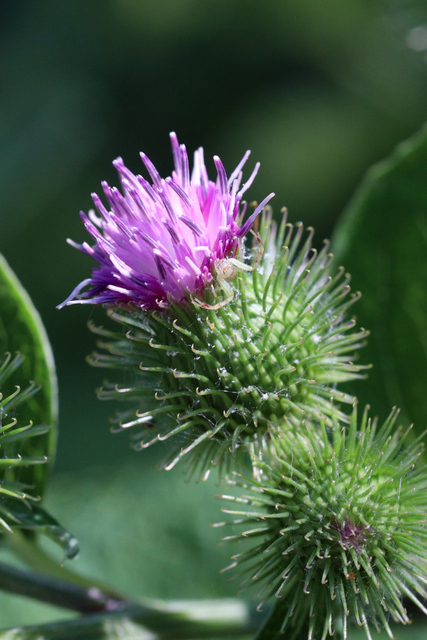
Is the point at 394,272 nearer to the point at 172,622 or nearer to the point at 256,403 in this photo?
the point at 256,403

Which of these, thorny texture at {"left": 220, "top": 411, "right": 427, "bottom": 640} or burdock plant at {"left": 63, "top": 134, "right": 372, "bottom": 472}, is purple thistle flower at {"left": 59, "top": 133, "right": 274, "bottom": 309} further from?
thorny texture at {"left": 220, "top": 411, "right": 427, "bottom": 640}

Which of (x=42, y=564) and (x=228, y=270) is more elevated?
(x=228, y=270)

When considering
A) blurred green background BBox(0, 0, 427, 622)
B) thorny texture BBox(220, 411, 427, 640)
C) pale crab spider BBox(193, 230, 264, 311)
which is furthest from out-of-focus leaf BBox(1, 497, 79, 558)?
blurred green background BBox(0, 0, 427, 622)

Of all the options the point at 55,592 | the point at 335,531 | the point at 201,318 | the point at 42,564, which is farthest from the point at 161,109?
the point at 335,531

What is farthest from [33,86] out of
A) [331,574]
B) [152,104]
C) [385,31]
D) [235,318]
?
[331,574]

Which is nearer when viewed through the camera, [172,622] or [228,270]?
[228,270]

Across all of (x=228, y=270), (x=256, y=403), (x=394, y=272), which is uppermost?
(x=394, y=272)
